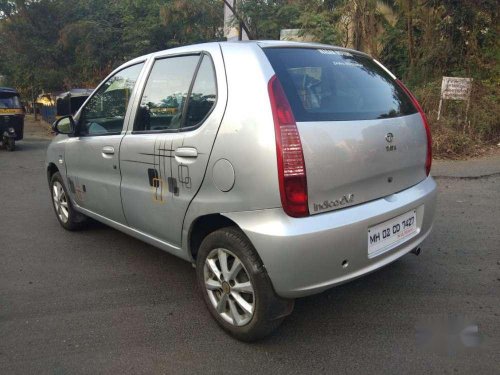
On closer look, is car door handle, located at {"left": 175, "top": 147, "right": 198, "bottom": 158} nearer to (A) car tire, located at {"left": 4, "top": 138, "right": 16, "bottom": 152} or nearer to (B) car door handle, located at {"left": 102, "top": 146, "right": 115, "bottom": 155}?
(B) car door handle, located at {"left": 102, "top": 146, "right": 115, "bottom": 155}

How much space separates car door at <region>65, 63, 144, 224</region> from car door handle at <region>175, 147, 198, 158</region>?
0.84 meters

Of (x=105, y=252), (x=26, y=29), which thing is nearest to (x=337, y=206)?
(x=105, y=252)

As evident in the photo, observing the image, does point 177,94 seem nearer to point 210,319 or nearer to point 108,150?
point 108,150

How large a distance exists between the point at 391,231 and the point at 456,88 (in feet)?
25.9


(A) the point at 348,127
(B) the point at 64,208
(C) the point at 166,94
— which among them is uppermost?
(C) the point at 166,94

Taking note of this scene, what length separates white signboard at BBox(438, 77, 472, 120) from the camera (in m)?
9.47

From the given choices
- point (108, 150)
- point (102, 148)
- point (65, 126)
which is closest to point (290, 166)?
point (108, 150)

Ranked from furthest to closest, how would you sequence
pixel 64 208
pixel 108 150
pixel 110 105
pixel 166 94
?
pixel 64 208, pixel 110 105, pixel 108 150, pixel 166 94

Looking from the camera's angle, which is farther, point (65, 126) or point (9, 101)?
point (9, 101)

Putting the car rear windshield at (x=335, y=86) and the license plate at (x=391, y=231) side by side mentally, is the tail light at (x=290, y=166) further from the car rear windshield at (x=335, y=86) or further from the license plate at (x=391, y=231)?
the license plate at (x=391, y=231)

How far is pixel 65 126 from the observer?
14.3 feet

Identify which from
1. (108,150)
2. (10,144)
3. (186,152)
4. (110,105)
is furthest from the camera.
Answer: (10,144)

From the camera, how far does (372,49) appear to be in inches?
550

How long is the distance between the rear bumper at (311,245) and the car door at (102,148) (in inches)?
59.0
